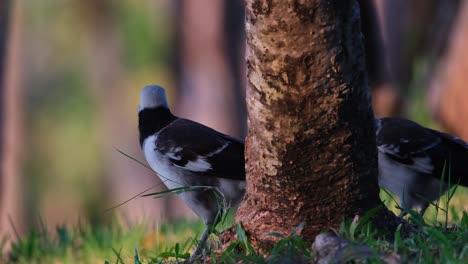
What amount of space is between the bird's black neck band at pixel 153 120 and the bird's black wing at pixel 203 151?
17cm

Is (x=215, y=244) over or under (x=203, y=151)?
under

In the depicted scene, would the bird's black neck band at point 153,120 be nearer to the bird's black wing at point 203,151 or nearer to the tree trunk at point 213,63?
the bird's black wing at point 203,151

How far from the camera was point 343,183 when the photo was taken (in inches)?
191

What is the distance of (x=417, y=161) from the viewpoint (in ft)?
21.9

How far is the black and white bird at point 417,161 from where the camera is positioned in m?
6.66

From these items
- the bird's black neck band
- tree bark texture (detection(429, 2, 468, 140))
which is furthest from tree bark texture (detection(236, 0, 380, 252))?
tree bark texture (detection(429, 2, 468, 140))

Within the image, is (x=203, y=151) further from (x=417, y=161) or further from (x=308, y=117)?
(x=308, y=117)

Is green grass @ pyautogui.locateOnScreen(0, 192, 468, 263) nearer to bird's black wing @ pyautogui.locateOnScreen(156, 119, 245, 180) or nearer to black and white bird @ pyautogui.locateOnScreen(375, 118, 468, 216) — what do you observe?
bird's black wing @ pyautogui.locateOnScreen(156, 119, 245, 180)

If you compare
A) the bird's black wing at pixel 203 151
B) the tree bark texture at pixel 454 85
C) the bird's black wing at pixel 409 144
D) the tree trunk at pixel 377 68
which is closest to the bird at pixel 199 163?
the bird's black wing at pixel 203 151

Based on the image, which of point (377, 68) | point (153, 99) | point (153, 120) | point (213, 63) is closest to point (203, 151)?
point (153, 120)

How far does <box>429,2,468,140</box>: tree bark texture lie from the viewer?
1320 centimetres

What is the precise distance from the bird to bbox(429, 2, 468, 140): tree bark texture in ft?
23.2

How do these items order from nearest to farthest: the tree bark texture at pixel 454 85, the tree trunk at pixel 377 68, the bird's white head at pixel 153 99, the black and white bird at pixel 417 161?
the black and white bird at pixel 417 161, the bird's white head at pixel 153 99, the tree trunk at pixel 377 68, the tree bark texture at pixel 454 85

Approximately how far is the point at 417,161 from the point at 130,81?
1653 centimetres
